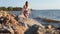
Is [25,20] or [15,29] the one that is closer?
[15,29]

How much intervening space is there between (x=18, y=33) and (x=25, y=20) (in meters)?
1.45

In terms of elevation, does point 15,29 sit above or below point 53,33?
below

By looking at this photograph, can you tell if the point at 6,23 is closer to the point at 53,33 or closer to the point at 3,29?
the point at 3,29

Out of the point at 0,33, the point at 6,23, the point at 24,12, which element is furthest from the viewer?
the point at 24,12

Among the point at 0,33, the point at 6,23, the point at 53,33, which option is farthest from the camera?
the point at 6,23

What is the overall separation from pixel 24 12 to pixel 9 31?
3267 mm

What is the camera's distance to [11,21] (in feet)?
46.7

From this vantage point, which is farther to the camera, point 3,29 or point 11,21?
point 11,21

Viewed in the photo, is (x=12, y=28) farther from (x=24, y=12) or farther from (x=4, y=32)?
(x=24, y=12)

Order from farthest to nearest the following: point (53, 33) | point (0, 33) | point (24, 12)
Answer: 1. point (24, 12)
2. point (0, 33)
3. point (53, 33)

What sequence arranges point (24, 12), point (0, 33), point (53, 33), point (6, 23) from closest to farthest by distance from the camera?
point (53, 33) → point (0, 33) → point (6, 23) → point (24, 12)

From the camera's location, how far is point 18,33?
12789 millimetres

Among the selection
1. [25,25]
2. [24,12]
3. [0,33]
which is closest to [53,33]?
[0,33]

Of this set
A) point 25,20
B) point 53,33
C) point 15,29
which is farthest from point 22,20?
point 53,33
